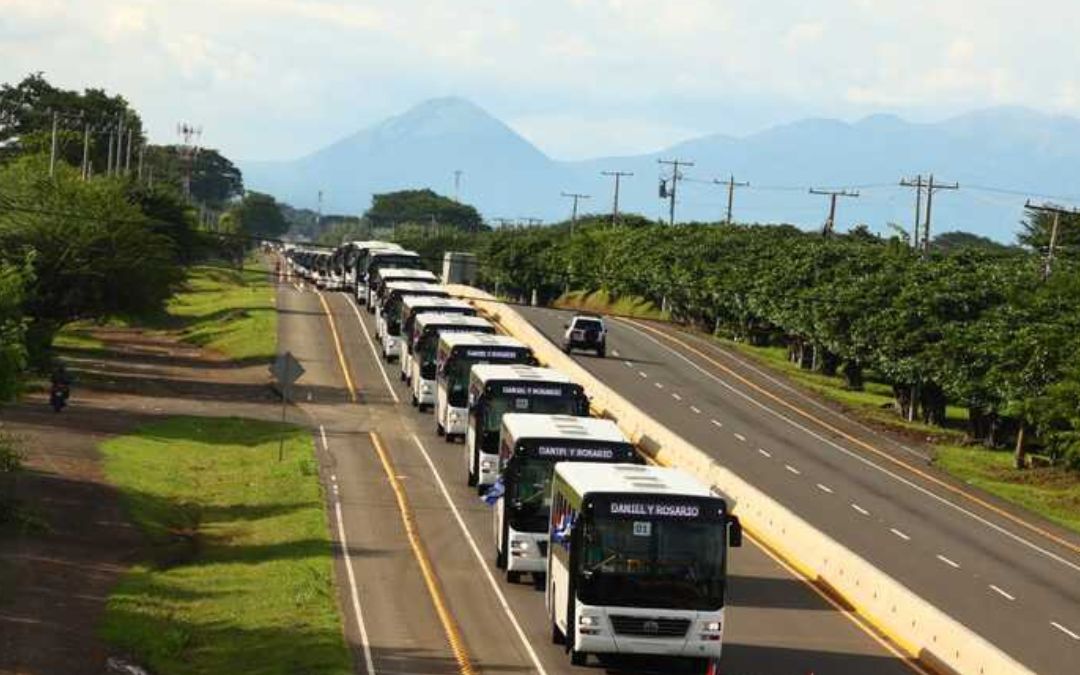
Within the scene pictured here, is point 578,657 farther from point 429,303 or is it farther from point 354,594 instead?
point 429,303

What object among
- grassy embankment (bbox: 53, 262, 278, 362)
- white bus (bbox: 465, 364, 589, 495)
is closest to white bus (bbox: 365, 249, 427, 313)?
grassy embankment (bbox: 53, 262, 278, 362)

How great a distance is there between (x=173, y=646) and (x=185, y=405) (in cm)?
4399

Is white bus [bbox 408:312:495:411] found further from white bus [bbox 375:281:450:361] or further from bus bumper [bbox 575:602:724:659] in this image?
bus bumper [bbox 575:602:724:659]

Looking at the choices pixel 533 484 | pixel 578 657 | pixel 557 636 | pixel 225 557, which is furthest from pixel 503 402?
pixel 578 657

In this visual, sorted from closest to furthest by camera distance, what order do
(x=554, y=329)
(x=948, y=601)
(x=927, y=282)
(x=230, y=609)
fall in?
1. (x=230, y=609)
2. (x=948, y=601)
3. (x=927, y=282)
4. (x=554, y=329)

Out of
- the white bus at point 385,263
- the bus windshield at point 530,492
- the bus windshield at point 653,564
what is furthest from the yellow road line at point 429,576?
the white bus at point 385,263

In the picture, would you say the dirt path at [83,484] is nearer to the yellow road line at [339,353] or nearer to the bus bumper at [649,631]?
the yellow road line at [339,353]

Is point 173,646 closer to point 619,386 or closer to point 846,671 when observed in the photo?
point 846,671

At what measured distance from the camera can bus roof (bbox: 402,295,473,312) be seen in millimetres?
77062

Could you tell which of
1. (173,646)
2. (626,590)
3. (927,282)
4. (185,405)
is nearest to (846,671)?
(626,590)

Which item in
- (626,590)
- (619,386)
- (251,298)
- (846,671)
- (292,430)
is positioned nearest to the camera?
(626,590)

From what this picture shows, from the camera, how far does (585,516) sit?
2920 cm

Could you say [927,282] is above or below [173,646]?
above

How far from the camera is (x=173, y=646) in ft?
109
